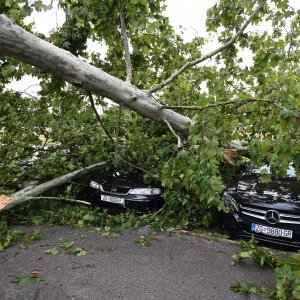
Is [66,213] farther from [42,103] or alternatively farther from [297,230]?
[297,230]

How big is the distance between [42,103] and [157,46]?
2643 millimetres

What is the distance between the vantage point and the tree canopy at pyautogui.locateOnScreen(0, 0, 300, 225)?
148 inches

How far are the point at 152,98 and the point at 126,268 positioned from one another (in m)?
2.40

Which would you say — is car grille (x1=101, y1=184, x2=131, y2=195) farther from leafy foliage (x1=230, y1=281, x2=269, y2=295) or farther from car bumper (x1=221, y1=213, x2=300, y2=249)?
leafy foliage (x1=230, y1=281, x2=269, y2=295)

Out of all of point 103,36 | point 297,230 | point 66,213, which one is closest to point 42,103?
point 103,36

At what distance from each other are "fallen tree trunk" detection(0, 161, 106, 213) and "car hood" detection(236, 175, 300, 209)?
300 centimetres

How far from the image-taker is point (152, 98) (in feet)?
15.3

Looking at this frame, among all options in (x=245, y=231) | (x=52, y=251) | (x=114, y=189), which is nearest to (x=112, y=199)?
(x=114, y=189)

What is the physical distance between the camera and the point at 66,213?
6156 millimetres

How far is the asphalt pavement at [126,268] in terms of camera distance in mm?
3709

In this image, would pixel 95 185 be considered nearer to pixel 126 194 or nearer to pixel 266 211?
pixel 126 194

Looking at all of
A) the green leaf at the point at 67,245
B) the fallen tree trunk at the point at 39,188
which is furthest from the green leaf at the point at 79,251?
the fallen tree trunk at the point at 39,188

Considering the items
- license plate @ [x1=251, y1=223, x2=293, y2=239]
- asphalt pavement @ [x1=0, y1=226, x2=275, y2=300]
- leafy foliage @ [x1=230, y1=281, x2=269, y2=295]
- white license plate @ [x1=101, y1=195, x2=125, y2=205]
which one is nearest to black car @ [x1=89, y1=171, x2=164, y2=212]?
white license plate @ [x1=101, y1=195, x2=125, y2=205]

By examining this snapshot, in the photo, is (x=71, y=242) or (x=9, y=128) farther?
(x=9, y=128)
